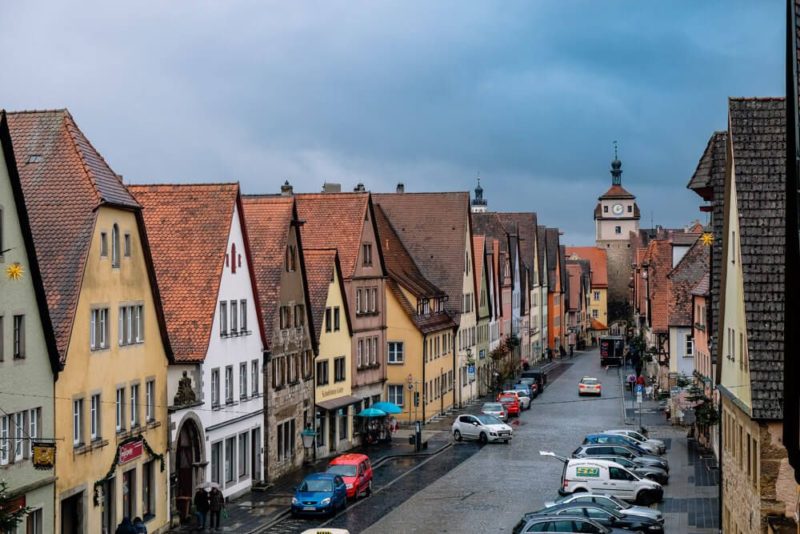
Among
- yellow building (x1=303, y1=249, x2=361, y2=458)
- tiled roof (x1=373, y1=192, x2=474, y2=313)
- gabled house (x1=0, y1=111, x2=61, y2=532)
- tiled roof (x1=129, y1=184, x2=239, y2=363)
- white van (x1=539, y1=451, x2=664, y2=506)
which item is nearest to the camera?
gabled house (x1=0, y1=111, x2=61, y2=532)

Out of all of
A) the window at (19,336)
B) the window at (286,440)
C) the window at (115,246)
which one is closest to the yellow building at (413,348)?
the window at (286,440)

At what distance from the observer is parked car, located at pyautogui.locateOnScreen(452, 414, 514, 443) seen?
212ft

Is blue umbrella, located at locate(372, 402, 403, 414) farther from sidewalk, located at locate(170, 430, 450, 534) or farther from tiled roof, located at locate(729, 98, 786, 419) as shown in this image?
tiled roof, located at locate(729, 98, 786, 419)

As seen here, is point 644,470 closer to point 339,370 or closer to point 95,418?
point 339,370

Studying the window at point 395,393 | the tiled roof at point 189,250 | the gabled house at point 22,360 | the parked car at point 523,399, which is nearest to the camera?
the gabled house at point 22,360

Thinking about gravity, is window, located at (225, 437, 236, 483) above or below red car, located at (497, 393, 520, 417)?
above

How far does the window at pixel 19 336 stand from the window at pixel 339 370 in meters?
29.3

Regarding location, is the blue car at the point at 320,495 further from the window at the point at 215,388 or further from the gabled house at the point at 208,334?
the window at the point at 215,388

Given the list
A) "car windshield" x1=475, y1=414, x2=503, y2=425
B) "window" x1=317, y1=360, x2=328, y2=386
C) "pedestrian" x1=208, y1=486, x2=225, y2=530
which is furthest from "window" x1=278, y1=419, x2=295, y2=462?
"car windshield" x1=475, y1=414, x2=503, y2=425

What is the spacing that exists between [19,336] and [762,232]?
18.2m

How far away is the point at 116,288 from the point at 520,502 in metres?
16.9

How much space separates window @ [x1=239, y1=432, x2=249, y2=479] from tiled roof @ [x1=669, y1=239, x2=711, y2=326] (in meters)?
30.1

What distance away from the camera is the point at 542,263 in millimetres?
137500

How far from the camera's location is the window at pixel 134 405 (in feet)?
128
